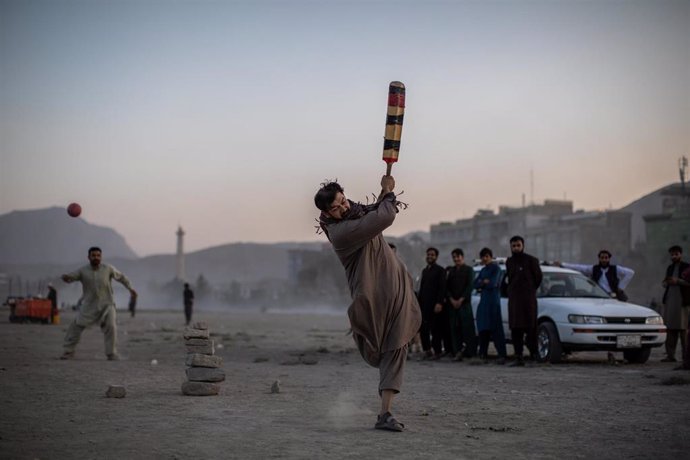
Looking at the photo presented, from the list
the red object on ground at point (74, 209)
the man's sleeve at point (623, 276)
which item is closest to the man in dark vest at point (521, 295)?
the man's sleeve at point (623, 276)

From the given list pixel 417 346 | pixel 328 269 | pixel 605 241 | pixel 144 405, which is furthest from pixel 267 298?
pixel 144 405

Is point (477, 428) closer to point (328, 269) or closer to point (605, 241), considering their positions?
point (605, 241)

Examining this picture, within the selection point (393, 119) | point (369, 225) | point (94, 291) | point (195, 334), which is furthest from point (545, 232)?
point (369, 225)

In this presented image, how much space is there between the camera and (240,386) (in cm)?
1088

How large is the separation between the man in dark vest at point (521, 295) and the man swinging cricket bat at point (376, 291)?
24.8ft

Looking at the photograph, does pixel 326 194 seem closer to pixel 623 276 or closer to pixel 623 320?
pixel 623 320

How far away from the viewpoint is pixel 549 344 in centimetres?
1460

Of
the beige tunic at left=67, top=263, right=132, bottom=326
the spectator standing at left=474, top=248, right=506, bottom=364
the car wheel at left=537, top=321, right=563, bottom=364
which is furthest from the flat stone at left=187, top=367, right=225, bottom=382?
the car wheel at left=537, top=321, right=563, bottom=364

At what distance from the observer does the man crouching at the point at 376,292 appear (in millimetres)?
7027

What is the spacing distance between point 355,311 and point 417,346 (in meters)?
11.6

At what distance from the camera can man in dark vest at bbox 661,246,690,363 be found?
1509cm

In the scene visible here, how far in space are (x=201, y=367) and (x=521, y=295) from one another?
6.60m

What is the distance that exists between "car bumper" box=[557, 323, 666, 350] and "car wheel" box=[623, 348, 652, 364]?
0.35 meters

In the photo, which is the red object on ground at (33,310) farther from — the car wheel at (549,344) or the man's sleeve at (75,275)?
the car wheel at (549,344)
